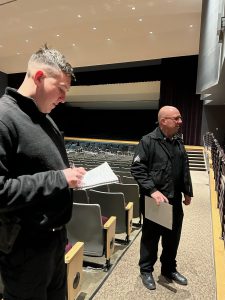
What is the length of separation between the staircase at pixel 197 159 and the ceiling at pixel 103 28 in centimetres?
455

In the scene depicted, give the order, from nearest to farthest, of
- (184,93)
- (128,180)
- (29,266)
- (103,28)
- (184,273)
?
(29,266)
(184,273)
(128,180)
(103,28)
(184,93)

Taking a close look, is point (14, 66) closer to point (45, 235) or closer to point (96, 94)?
point (96, 94)

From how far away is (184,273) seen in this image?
268 cm

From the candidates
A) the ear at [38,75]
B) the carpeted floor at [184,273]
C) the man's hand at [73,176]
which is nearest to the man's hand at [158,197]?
the carpeted floor at [184,273]

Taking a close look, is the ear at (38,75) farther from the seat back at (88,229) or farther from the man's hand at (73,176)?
the seat back at (88,229)

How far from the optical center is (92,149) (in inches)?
498

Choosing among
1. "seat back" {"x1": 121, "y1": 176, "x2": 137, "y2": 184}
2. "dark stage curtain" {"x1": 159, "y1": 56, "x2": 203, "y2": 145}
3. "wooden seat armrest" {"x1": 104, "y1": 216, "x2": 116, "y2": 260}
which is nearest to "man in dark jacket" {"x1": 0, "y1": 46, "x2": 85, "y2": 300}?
"wooden seat armrest" {"x1": 104, "y1": 216, "x2": 116, "y2": 260}

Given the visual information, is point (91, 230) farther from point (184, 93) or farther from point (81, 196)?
point (184, 93)

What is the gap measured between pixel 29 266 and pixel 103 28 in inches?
416

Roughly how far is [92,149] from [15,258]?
37.8 feet

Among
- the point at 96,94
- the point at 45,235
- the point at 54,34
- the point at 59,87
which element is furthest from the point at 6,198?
the point at 96,94

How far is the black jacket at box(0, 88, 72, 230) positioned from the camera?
1.06 metres

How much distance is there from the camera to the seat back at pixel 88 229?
2.45 m

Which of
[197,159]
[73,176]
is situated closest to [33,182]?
[73,176]
